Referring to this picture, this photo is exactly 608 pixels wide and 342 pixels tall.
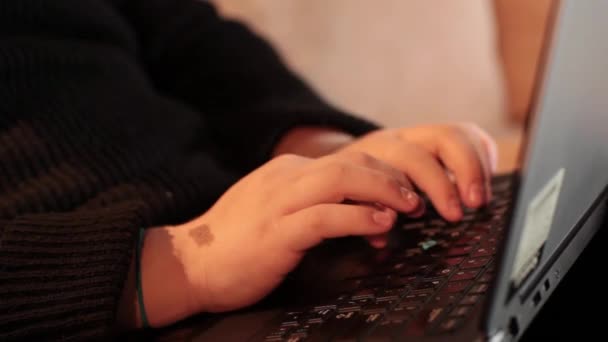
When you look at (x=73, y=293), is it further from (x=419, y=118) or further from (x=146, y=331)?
(x=419, y=118)

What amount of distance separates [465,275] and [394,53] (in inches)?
26.7

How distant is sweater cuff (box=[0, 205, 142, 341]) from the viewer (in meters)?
0.40

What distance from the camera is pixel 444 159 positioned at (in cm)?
49

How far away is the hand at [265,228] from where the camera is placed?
40cm

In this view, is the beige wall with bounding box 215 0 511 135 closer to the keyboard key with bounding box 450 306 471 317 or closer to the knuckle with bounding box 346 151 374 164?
the knuckle with bounding box 346 151 374 164

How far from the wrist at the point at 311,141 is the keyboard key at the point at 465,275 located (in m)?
0.19

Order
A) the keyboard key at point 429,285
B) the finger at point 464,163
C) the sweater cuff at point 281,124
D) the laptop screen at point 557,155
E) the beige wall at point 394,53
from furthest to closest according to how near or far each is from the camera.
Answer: the beige wall at point 394,53 → the sweater cuff at point 281,124 → the finger at point 464,163 → the keyboard key at point 429,285 → the laptop screen at point 557,155

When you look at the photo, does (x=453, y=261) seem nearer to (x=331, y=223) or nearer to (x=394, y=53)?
(x=331, y=223)

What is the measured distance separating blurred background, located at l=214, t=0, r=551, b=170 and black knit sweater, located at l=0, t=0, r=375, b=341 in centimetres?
15

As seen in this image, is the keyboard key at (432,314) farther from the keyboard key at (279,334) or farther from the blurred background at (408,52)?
the blurred background at (408,52)

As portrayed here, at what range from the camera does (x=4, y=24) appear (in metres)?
0.59

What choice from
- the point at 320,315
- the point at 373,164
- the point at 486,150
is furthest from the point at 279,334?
the point at 486,150

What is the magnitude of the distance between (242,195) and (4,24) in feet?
1.02

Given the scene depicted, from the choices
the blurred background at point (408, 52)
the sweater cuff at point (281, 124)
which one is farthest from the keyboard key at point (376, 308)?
the blurred background at point (408, 52)
